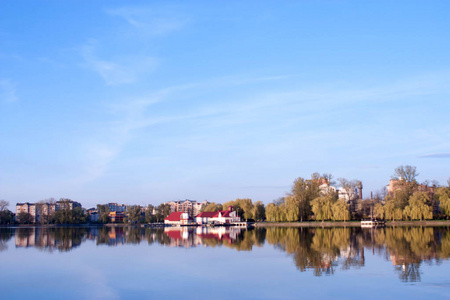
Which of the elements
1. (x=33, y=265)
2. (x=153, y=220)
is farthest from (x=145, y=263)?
(x=153, y=220)

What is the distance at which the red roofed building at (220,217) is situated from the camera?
95.1 m

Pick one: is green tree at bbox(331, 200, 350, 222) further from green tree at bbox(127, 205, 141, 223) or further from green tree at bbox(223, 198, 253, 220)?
green tree at bbox(127, 205, 141, 223)

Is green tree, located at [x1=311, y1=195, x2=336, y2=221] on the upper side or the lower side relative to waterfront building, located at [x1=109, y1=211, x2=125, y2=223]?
upper

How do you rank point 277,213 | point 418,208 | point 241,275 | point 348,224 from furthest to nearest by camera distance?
point 277,213 → point 348,224 → point 418,208 → point 241,275

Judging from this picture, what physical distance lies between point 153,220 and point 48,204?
3305 centimetres

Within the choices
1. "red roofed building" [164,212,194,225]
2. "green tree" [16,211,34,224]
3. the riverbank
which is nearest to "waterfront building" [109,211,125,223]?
"green tree" [16,211,34,224]

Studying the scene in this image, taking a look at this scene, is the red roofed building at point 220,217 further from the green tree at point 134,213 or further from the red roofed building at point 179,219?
the green tree at point 134,213

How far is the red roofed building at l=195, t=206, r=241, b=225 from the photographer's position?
3745 inches

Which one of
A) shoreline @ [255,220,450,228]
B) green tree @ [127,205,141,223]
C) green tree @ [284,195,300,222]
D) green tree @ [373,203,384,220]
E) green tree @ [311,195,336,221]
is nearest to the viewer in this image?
shoreline @ [255,220,450,228]

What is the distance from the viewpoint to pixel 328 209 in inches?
2643

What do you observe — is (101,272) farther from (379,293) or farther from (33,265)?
(379,293)

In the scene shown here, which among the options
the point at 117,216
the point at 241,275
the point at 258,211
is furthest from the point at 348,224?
the point at 117,216

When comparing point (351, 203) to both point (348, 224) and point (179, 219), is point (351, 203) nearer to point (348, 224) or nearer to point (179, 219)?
point (348, 224)

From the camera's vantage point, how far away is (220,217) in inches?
3826
